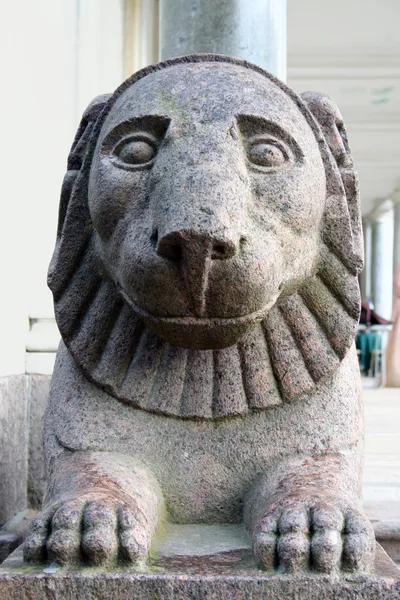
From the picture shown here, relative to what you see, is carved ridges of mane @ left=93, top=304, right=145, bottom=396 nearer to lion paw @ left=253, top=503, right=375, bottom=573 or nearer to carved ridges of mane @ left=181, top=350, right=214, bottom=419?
carved ridges of mane @ left=181, top=350, right=214, bottom=419

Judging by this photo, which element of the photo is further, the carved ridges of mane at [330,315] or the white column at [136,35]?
the white column at [136,35]

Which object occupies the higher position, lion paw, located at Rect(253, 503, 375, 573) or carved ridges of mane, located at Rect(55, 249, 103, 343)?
carved ridges of mane, located at Rect(55, 249, 103, 343)

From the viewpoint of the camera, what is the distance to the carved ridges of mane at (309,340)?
4.88 ft

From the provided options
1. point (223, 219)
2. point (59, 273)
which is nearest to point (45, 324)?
point (59, 273)

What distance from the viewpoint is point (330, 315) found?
1521 mm

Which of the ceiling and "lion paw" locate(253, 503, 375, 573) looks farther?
the ceiling

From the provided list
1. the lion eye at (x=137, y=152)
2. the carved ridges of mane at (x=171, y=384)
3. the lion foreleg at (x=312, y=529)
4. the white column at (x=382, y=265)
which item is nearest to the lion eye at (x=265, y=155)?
the lion eye at (x=137, y=152)

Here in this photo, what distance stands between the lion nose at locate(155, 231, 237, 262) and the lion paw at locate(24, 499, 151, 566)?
1.41ft

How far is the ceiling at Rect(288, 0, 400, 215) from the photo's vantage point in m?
6.58

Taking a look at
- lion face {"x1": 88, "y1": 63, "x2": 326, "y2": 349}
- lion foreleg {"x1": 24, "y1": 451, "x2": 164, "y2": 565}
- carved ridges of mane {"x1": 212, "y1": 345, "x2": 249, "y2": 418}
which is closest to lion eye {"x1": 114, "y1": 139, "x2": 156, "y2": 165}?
lion face {"x1": 88, "y1": 63, "x2": 326, "y2": 349}

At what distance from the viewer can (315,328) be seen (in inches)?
59.6

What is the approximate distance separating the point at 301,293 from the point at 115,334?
390 mm

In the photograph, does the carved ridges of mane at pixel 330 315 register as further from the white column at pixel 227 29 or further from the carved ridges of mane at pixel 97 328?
the white column at pixel 227 29

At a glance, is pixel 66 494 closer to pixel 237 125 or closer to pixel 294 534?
pixel 294 534
